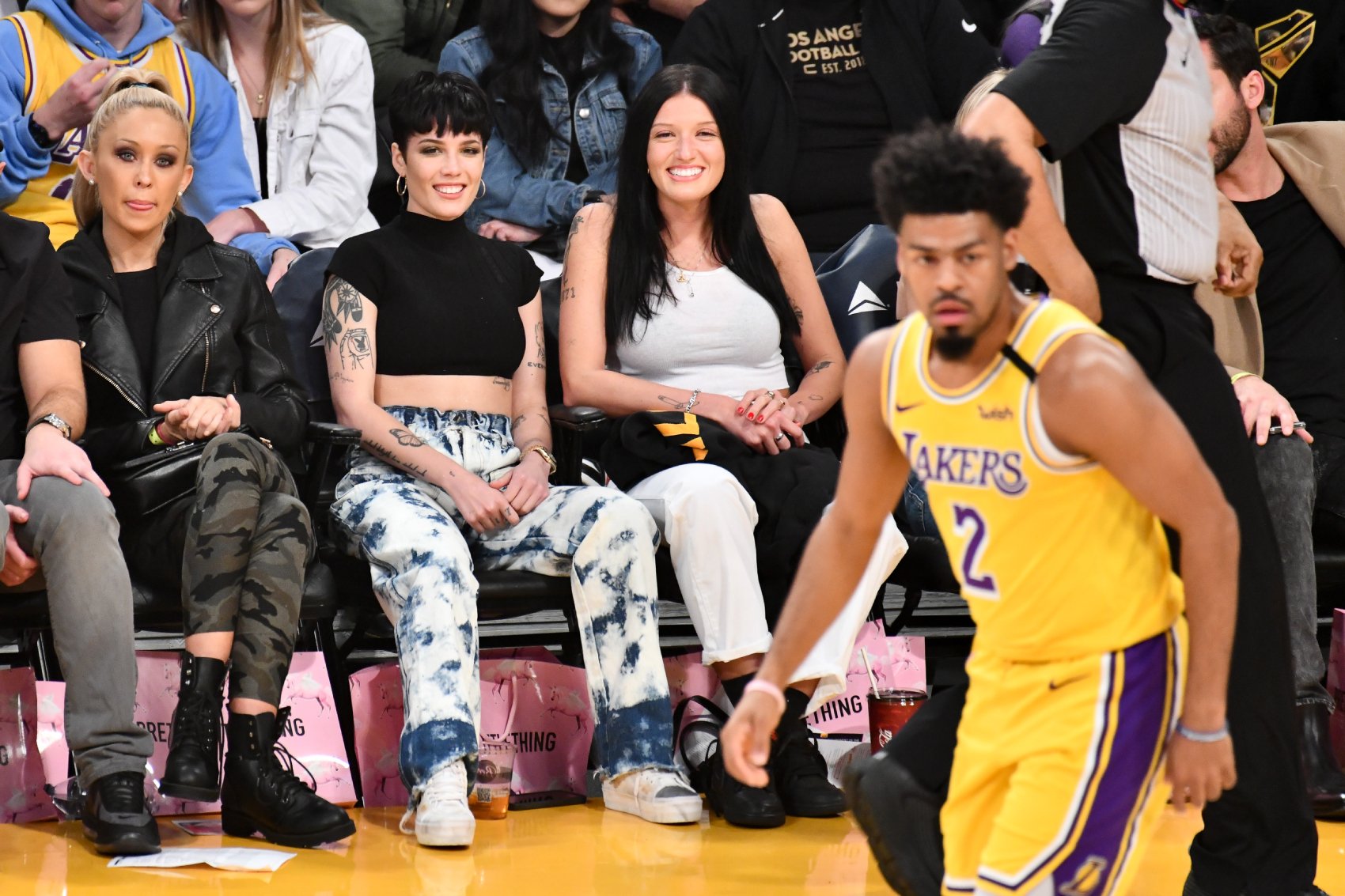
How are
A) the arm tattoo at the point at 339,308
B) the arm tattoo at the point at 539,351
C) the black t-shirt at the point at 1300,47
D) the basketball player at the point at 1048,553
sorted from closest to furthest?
the basketball player at the point at 1048,553, the arm tattoo at the point at 339,308, the arm tattoo at the point at 539,351, the black t-shirt at the point at 1300,47

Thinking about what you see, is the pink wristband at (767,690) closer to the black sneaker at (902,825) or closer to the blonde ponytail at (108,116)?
the black sneaker at (902,825)

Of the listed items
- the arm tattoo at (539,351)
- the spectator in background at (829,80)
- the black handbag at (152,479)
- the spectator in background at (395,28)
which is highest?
the spectator in background at (395,28)

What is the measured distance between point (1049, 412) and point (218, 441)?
1.96 metres

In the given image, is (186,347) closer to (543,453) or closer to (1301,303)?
(543,453)

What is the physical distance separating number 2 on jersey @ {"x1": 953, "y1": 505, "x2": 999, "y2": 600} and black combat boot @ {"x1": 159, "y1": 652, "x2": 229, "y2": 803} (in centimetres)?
170

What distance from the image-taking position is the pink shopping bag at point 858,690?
12.3 feet

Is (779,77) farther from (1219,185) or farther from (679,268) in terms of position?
(1219,185)

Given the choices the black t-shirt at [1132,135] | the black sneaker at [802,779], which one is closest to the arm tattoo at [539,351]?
the black sneaker at [802,779]

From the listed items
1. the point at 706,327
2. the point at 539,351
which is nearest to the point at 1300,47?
the point at 706,327

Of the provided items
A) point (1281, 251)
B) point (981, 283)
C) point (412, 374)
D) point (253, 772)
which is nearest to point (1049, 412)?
point (981, 283)

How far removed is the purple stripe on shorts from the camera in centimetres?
184

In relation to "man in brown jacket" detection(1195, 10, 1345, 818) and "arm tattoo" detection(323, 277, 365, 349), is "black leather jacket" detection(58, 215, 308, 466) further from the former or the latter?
"man in brown jacket" detection(1195, 10, 1345, 818)

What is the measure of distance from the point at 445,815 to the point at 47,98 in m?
2.15

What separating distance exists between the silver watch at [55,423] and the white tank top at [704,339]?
4.23 feet
